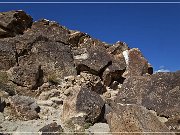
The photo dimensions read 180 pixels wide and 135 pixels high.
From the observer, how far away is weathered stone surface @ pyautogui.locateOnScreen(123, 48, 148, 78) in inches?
787

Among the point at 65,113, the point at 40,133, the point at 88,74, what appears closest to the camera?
the point at 40,133

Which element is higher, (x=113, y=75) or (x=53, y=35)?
Result: (x=53, y=35)

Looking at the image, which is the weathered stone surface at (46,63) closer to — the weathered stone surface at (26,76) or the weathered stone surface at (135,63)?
the weathered stone surface at (26,76)

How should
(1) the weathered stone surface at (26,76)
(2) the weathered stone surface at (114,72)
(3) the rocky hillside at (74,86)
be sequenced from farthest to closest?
(2) the weathered stone surface at (114,72)
(1) the weathered stone surface at (26,76)
(3) the rocky hillside at (74,86)

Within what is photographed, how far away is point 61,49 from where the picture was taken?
19609 millimetres

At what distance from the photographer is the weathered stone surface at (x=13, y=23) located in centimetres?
2017

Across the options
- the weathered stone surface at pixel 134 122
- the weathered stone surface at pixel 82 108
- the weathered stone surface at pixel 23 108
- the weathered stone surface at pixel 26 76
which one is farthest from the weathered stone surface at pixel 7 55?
the weathered stone surface at pixel 134 122

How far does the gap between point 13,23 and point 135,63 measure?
291 inches

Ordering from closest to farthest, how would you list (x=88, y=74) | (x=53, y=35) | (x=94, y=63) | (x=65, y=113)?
(x=65, y=113)
(x=88, y=74)
(x=94, y=63)
(x=53, y=35)

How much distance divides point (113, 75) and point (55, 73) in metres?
3.15

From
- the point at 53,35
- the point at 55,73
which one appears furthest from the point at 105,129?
the point at 53,35

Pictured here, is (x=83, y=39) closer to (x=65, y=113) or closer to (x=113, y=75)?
(x=113, y=75)

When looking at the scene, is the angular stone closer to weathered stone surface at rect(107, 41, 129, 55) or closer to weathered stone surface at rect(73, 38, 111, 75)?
weathered stone surface at rect(73, 38, 111, 75)

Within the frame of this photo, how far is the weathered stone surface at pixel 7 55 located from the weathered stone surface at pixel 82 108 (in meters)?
5.57
